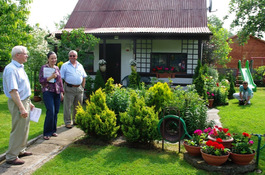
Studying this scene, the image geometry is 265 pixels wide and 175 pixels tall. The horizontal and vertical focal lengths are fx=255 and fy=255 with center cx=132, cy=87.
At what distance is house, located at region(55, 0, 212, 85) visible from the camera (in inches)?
489

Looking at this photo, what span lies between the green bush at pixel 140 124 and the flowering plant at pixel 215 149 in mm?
1181

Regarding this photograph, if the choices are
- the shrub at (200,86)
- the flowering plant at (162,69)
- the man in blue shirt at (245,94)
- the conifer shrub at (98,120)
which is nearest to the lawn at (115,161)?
the conifer shrub at (98,120)

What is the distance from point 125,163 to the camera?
4.44 meters

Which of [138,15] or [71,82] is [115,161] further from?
[138,15]

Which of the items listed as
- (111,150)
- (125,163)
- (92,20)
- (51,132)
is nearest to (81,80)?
(51,132)

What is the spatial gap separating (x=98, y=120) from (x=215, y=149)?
92.7 inches

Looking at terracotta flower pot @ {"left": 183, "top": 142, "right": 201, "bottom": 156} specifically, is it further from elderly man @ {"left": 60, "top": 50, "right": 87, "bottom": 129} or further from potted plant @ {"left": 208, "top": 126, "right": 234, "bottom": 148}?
elderly man @ {"left": 60, "top": 50, "right": 87, "bottom": 129}

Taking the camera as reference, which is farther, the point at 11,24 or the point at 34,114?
the point at 11,24

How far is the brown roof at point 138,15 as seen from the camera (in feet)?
44.0

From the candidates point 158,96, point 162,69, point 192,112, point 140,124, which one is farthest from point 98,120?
point 162,69

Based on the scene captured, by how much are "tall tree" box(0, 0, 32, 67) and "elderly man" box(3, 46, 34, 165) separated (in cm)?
410

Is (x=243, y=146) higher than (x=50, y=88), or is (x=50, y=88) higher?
(x=50, y=88)

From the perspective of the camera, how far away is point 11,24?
8.12m

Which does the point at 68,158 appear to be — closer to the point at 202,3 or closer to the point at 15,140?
the point at 15,140
